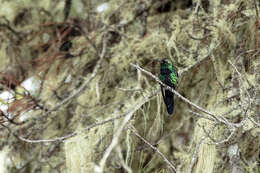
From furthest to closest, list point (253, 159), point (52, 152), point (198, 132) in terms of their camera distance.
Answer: point (52, 152) < point (253, 159) < point (198, 132)

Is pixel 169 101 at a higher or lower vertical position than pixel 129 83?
lower

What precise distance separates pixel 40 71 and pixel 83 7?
946 mm

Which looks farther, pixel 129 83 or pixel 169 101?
pixel 129 83

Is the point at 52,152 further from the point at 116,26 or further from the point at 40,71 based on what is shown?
the point at 116,26

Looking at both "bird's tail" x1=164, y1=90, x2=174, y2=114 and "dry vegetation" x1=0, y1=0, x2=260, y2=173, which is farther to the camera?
"bird's tail" x1=164, y1=90, x2=174, y2=114

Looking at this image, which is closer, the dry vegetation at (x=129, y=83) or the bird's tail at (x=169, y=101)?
the dry vegetation at (x=129, y=83)

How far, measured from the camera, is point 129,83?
10.0 ft

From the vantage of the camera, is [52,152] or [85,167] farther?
[52,152]

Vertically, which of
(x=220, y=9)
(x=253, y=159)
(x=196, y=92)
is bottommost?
(x=253, y=159)

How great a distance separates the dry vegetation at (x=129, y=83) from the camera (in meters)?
2.24

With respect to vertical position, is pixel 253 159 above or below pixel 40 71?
below

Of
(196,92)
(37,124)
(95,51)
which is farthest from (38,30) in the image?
(196,92)

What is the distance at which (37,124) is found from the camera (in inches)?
122

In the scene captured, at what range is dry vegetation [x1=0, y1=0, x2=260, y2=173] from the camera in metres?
2.24
